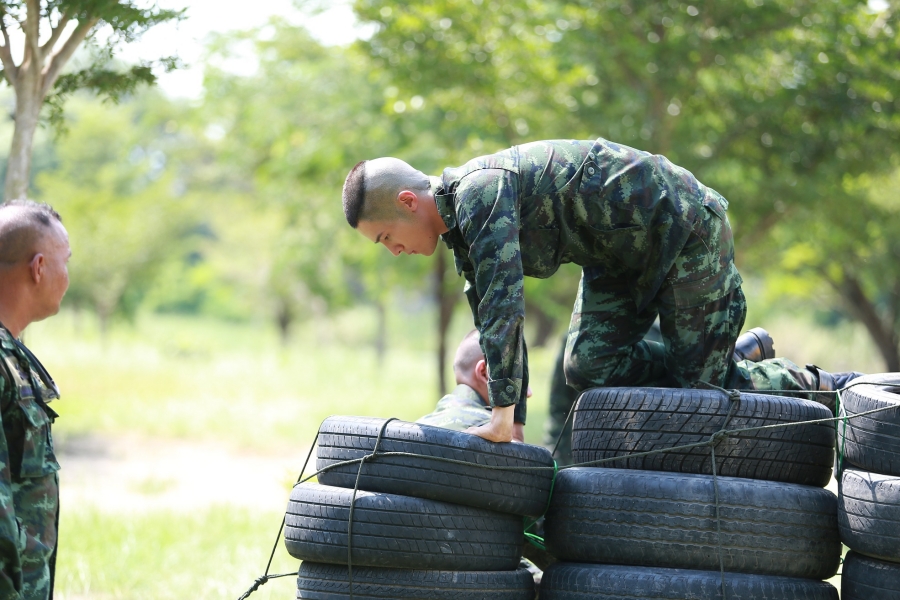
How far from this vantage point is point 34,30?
564 centimetres

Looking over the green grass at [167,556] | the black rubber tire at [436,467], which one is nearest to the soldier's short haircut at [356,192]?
the black rubber tire at [436,467]

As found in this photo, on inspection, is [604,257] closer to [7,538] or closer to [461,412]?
[461,412]

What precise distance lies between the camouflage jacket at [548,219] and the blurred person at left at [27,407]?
5.21ft

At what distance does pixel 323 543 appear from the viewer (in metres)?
3.85

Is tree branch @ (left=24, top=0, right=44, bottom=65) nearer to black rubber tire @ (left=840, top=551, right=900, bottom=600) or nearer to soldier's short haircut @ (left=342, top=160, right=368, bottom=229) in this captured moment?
soldier's short haircut @ (left=342, top=160, right=368, bottom=229)

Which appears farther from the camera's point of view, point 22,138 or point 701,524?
point 22,138

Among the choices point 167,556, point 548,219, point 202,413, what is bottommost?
point 202,413

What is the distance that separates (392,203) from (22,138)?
9.64ft

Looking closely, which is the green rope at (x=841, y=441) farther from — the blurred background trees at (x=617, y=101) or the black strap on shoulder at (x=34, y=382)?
the blurred background trees at (x=617, y=101)

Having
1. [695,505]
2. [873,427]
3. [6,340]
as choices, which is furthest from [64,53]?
[873,427]

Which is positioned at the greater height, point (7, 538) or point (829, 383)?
A: point (829, 383)

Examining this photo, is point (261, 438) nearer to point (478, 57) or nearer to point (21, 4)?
point (478, 57)

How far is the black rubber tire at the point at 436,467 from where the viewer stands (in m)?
3.86

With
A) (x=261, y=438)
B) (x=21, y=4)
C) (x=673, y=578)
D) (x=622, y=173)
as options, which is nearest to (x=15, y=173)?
(x=21, y=4)
